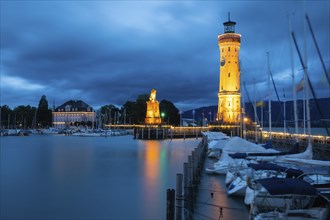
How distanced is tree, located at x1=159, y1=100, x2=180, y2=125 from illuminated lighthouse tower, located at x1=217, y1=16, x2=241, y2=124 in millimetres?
48845

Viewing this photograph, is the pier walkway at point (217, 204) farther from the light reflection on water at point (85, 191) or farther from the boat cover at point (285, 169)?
the light reflection on water at point (85, 191)

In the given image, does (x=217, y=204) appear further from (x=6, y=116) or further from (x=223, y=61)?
(x=6, y=116)

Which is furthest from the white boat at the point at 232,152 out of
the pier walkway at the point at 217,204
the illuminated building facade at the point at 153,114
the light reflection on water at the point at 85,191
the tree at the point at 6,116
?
Result: the tree at the point at 6,116

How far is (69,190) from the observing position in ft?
112

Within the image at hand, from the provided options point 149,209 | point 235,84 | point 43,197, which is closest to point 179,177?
point 149,209

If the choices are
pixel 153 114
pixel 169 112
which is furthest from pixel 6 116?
pixel 153 114

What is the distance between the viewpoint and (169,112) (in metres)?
167

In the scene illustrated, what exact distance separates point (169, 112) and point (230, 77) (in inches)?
2177

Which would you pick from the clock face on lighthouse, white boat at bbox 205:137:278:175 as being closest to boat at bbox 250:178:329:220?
white boat at bbox 205:137:278:175

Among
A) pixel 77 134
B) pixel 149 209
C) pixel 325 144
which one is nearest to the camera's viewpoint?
pixel 149 209

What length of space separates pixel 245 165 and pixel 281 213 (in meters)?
14.8

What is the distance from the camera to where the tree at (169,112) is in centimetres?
16506

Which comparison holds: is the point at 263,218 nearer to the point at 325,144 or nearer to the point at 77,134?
the point at 325,144

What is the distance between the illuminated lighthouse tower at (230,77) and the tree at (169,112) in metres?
48.8
